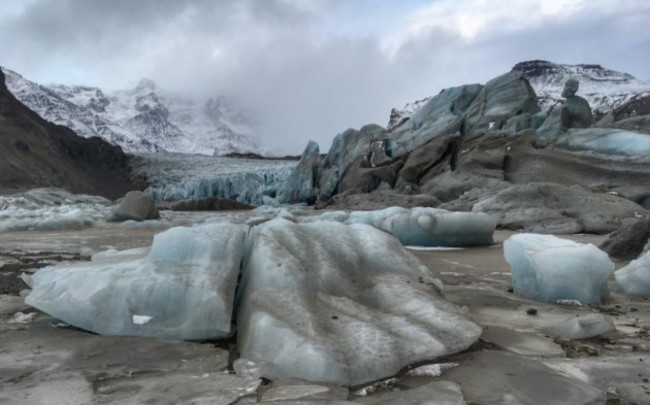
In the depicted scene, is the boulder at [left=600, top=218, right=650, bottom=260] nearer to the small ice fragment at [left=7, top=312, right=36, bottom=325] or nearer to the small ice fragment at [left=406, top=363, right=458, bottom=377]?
the small ice fragment at [left=406, top=363, right=458, bottom=377]

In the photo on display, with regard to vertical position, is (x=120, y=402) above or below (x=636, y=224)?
below

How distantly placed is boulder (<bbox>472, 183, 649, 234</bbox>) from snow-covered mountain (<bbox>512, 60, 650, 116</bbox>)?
246ft

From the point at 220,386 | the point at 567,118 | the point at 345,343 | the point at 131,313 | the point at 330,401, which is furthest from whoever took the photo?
the point at 567,118

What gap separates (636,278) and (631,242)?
185cm

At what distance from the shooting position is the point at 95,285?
10.7ft

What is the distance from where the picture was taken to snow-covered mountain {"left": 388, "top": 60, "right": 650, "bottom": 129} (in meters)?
86.8

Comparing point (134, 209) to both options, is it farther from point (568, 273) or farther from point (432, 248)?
point (568, 273)

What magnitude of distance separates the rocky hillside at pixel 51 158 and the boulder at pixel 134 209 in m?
29.9

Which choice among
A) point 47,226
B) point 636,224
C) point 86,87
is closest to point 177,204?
point 47,226

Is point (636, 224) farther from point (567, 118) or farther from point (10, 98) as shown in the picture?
point (10, 98)

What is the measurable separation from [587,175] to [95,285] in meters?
15.6

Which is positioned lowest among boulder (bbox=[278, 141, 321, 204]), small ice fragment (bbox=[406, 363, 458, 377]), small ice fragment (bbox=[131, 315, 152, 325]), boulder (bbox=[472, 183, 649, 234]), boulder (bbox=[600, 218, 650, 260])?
small ice fragment (bbox=[406, 363, 458, 377])

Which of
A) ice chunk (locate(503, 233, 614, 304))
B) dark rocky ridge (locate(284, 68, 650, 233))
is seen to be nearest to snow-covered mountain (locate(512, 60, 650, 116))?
dark rocky ridge (locate(284, 68, 650, 233))

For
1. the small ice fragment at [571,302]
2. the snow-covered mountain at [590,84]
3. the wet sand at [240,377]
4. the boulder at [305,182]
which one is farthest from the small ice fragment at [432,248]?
the snow-covered mountain at [590,84]
